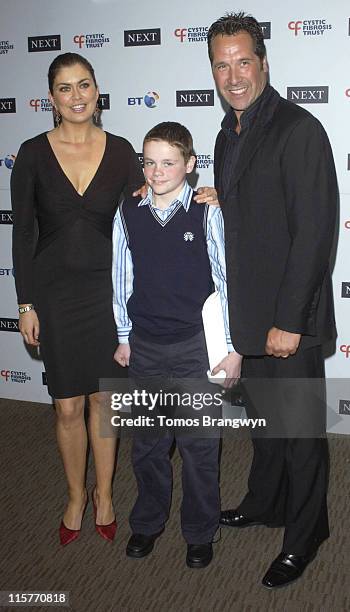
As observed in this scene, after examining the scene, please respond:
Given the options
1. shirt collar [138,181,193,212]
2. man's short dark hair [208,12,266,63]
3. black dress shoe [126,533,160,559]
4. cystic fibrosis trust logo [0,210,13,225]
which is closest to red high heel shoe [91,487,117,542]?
black dress shoe [126,533,160,559]

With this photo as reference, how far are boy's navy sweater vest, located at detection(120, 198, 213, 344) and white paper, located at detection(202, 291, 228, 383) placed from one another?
55 mm

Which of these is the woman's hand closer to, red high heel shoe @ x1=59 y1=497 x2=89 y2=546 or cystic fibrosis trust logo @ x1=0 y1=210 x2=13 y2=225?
red high heel shoe @ x1=59 y1=497 x2=89 y2=546

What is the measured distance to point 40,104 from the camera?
401 cm

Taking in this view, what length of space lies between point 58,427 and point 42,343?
37cm

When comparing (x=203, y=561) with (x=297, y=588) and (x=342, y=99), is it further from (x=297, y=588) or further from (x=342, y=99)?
(x=342, y=99)

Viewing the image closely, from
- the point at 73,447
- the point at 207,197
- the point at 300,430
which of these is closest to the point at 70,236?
the point at 207,197

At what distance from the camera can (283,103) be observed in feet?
7.35

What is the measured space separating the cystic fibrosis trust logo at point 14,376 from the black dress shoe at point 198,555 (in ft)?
6.98

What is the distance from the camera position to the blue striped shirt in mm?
2309

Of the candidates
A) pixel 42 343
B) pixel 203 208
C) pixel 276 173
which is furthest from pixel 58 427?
pixel 276 173

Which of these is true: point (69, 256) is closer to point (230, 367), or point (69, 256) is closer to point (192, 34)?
point (230, 367)

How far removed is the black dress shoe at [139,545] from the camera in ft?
8.76

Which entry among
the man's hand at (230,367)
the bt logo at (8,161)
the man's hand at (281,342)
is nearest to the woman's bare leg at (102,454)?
the man's hand at (230,367)

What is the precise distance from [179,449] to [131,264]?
28.4 inches
